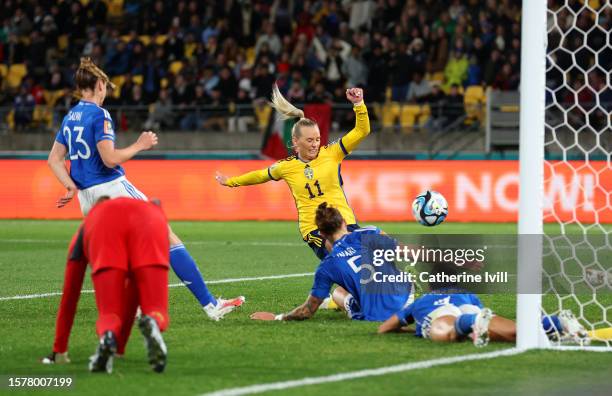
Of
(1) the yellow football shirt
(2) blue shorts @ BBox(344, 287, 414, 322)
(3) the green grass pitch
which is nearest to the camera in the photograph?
(3) the green grass pitch

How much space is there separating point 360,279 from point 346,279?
0.35ft

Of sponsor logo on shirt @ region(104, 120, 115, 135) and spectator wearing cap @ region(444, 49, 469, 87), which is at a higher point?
spectator wearing cap @ region(444, 49, 469, 87)

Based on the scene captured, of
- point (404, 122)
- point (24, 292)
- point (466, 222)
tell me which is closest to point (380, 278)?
point (24, 292)

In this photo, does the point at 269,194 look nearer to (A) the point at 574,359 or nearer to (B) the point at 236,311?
(B) the point at 236,311

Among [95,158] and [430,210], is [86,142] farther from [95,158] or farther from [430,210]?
[430,210]

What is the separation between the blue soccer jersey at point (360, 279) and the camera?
8.11m

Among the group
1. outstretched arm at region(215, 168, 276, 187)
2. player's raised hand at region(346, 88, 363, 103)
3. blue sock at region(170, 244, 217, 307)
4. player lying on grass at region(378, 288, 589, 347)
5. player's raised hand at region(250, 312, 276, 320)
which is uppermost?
player's raised hand at region(346, 88, 363, 103)

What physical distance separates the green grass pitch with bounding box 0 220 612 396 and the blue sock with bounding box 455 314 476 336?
0.29ft

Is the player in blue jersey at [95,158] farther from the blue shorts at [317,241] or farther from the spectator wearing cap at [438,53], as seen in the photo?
the spectator wearing cap at [438,53]

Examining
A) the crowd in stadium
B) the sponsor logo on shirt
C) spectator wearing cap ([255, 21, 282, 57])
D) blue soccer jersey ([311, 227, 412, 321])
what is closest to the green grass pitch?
blue soccer jersey ([311, 227, 412, 321])

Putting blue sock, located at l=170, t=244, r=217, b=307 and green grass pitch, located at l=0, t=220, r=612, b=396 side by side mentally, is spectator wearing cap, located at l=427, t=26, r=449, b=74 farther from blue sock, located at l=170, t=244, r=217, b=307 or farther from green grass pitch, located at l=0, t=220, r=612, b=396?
blue sock, located at l=170, t=244, r=217, b=307

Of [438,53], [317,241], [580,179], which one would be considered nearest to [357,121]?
[317,241]

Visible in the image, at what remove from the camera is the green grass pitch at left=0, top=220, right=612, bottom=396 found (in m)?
5.71

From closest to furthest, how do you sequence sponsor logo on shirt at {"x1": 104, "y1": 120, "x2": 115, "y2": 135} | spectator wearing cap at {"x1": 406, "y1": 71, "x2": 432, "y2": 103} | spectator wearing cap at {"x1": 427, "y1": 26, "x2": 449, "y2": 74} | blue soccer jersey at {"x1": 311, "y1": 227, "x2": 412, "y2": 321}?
sponsor logo on shirt at {"x1": 104, "y1": 120, "x2": 115, "y2": 135} < blue soccer jersey at {"x1": 311, "y1": 227, "x2": 412, "y2": 321} < spectator wearing cap at {"x1": 406, "y1": 71, "x2": 432, "y2": 103} < spectator wearing cap at {"x1": 427, "y1": 26, "x2": 449, "y2": 74}
